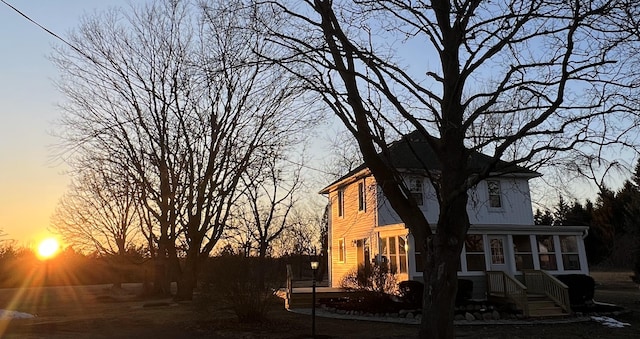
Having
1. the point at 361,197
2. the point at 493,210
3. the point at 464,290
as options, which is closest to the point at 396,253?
the point at 464,290

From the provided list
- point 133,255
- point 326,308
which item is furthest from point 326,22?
point 133,255

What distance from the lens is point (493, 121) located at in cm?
832

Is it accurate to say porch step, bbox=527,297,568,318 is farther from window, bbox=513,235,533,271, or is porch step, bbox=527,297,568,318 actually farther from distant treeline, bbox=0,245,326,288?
distant treeline, bbox=0,245,326,288

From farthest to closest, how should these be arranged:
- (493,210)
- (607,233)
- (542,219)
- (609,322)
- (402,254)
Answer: (542,219)
(607,233)
(493,210)
(402,254)
(609,322)

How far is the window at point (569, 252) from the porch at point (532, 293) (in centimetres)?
202

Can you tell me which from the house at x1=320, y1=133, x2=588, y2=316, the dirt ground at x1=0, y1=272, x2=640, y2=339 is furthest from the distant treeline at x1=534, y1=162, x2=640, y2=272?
the dirt ground at x1=0, y1=272, x2=640, y2=339

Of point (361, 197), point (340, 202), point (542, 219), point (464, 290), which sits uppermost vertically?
point (542, 219)

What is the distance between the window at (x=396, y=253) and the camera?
661 inches

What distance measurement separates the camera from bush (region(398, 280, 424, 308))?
14.5m

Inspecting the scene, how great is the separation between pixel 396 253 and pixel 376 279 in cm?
207

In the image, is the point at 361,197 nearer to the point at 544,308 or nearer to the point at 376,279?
the point at 376,279

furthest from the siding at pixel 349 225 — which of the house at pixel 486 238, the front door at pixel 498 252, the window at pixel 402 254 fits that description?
the front door at pixel 498 252

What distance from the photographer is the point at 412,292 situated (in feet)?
48.0

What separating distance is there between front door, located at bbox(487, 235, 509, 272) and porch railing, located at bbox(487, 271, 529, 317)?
0.85 m
